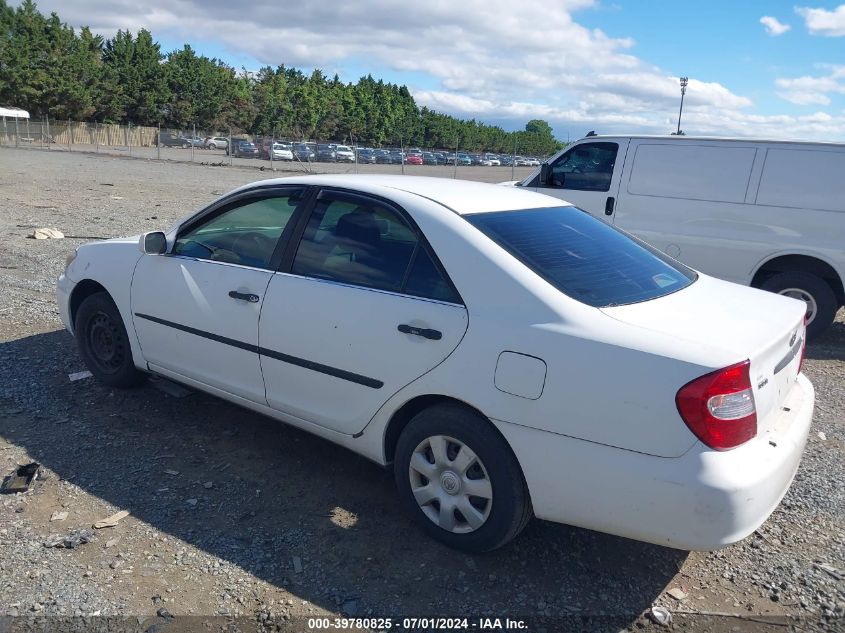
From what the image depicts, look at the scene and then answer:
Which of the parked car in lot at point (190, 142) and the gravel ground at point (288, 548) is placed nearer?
the gravel ground at point (288, 548)

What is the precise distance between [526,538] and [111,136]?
5992 cm

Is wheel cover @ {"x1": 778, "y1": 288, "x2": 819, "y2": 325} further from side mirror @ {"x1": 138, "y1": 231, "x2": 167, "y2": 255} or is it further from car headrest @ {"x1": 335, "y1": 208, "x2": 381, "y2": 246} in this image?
side mirror @ {"x1": 138, "y1": 231, "x2": 167, "y2": 255}

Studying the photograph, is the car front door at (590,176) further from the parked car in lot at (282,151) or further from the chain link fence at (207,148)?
the parked car in lot at (282,151)

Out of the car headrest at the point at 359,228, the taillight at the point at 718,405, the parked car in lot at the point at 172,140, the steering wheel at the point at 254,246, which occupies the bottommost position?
the parked car in lot at the point at 172,140

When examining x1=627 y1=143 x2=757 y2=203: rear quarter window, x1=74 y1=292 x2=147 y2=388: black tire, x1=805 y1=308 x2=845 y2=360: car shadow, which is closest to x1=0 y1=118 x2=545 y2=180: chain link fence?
x1=627 y1=143 x2=757 y2=203: rear quarter window

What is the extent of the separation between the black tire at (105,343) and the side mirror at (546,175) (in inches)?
207

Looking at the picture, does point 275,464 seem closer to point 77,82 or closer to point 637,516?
point 637,516

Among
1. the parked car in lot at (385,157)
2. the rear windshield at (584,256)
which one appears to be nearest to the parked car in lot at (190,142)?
the parked car in lot at (385,157)

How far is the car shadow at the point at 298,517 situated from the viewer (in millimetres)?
3057

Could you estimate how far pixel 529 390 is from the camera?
2.92 metres

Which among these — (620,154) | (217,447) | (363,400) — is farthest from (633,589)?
(620,154)

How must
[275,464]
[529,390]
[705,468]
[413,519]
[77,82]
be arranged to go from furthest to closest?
[77,82] → [275,464] → [413,519] → [529,390] → [705,468]

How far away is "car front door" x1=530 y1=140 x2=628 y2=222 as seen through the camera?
803 cm

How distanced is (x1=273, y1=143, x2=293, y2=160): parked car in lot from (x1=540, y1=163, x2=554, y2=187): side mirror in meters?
38.5
